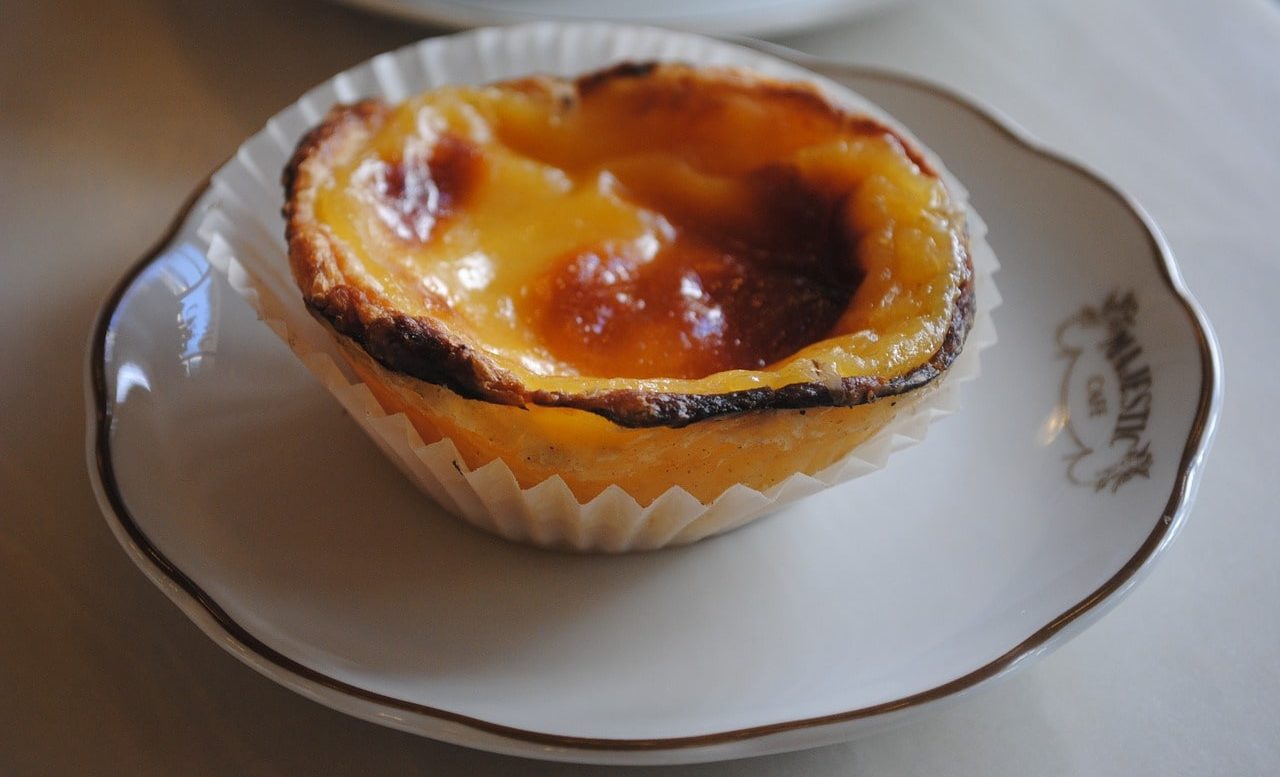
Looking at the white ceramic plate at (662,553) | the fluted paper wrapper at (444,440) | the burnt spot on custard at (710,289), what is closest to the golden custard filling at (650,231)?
the burnt spot on custard at (710,289)

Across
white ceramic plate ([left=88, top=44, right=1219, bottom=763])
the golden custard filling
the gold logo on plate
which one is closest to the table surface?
white ceramic plate ([left=88, top=44, right=1219, bottom=763])

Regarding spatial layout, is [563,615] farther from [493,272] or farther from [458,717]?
[493,272]

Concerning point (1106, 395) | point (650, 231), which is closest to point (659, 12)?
point (650, 231)

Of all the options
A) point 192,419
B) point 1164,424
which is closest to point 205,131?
point 192,419

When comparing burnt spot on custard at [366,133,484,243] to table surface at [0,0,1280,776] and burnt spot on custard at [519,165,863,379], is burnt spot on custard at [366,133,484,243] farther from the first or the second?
table surface at [0,0,1280,776]

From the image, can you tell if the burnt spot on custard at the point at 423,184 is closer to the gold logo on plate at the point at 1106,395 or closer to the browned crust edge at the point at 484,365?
the browned crust edge at the point at 484,365
